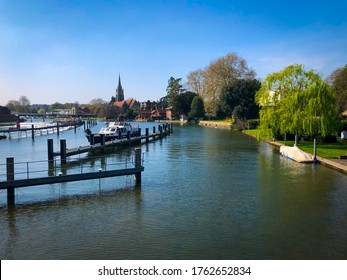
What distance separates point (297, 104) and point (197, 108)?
308 feet

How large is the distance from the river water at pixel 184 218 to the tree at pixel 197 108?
10512 centimetres

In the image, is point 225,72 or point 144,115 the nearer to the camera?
point 225,72

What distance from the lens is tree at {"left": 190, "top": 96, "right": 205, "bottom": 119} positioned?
130625 mm

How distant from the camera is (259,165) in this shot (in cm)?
3083

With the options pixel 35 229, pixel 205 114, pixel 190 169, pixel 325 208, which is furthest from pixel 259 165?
pixel 205 114

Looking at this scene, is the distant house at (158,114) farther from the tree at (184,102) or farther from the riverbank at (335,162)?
the riverbank at (335,162)

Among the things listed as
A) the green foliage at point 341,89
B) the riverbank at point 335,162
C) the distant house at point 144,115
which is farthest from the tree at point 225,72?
the riverbank at point 335,162

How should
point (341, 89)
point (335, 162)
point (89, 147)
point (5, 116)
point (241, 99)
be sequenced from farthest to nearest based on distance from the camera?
point (5, 116), point (241, 99), point (341, 89), point (89, 147), point (335, 162)

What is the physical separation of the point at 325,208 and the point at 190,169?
12736mm

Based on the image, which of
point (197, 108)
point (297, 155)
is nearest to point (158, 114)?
point (197, 108)

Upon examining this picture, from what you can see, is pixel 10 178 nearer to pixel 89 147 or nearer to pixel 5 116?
pixel 89 147

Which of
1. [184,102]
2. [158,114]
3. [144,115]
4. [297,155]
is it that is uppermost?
[184,102]

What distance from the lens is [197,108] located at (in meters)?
131

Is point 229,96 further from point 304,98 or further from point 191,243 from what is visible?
point 191,243
